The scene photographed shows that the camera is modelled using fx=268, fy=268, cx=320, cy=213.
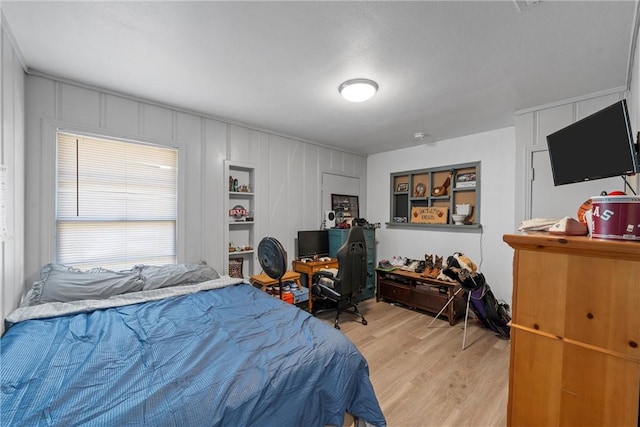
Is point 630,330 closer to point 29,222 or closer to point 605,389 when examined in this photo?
point 605,389

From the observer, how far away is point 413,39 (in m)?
1.71

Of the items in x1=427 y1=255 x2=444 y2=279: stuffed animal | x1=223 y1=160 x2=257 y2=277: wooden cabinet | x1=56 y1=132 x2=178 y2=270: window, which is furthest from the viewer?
x1=427 y1=255 x2=444 y2=279: stuffed animal

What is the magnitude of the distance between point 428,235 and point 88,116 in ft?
14.2

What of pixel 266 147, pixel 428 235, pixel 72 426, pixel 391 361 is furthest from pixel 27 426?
pixel 428 235

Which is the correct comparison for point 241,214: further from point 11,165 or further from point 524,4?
point 524,4

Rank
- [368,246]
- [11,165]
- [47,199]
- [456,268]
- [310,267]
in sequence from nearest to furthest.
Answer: [11,165] < [47,199] < [456,268] < [310,267] < [368,246]

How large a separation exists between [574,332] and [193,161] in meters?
3.28

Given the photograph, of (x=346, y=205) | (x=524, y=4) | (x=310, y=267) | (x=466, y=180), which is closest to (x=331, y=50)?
(x=524, y=4)

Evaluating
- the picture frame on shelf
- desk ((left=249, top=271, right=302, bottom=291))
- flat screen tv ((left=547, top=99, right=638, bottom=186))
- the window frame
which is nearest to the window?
the window frame

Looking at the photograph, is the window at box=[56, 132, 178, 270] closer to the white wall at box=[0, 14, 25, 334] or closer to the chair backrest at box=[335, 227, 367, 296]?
the white wall at box=[0, 14, 25, 334]

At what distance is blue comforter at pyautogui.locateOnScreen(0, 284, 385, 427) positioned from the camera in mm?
1003

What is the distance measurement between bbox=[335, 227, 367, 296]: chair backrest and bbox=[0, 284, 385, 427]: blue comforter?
1.30 m

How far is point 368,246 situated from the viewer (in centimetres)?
434

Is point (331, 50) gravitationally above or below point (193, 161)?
above
